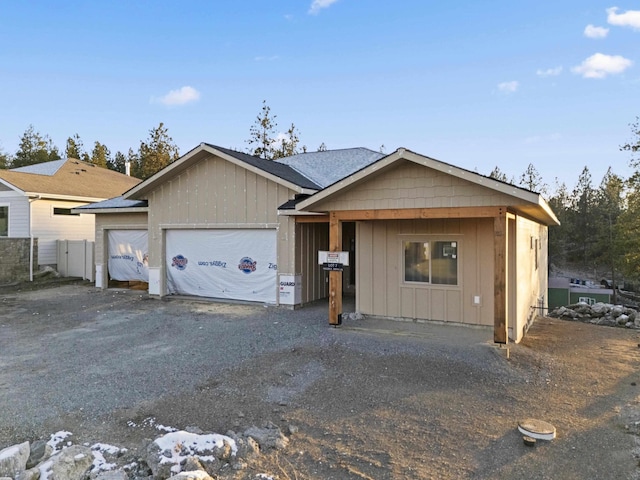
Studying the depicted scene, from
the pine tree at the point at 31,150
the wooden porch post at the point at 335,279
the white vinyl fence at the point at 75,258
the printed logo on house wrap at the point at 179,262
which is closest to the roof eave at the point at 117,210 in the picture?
the printed logo on house wrap at the point at 179,262

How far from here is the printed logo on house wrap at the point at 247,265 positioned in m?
11.6

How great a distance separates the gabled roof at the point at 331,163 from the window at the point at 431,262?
180 inches

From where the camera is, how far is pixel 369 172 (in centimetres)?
789

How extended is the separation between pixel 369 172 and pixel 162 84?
16395 mm

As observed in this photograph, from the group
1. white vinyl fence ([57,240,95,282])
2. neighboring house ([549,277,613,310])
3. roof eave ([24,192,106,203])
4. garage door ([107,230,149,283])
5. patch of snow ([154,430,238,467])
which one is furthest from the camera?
neighboring house ([549,277,613,310])

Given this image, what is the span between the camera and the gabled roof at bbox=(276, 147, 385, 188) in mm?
13570

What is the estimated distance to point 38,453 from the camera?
3.62 meters

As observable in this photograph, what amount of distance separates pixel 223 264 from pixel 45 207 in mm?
10988

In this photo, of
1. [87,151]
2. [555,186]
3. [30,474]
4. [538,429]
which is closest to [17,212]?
[30,474]

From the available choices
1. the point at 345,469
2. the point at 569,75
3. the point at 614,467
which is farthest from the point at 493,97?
the point at 345,469

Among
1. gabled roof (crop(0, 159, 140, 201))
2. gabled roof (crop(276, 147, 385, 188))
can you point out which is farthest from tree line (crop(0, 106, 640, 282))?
gabled roof (crop(276, 147, 385, 188))

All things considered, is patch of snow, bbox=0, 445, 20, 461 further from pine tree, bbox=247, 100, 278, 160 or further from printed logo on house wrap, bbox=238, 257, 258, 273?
pine tree, bbox=247, 100, 278, 160

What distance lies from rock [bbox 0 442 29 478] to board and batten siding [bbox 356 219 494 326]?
22.7ft

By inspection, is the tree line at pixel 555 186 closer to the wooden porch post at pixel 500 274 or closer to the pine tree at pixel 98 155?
the pine tree at pixel 98 155
